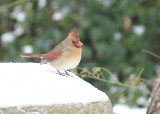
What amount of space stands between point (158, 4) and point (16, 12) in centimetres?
144

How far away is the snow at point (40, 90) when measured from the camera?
4.65 ft

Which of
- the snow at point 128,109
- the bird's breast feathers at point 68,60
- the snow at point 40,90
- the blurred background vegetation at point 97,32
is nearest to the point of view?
the snow at point 40,90

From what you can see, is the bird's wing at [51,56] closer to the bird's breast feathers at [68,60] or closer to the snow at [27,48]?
the bird's breast feathers at [68,60]

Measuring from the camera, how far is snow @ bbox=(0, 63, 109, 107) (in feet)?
4.65

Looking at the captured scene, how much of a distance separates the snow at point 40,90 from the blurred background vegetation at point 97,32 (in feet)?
5.99

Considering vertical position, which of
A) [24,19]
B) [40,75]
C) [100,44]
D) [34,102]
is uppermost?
[24,19]

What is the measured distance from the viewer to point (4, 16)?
393cm

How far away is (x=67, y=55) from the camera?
1949 millimetres

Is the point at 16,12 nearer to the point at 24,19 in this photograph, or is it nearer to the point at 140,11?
the point at 24,19

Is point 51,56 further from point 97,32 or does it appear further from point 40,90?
point 97,32

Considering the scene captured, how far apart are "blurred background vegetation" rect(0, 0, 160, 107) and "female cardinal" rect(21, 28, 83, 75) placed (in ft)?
4.99

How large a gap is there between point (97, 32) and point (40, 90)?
2.14 meters

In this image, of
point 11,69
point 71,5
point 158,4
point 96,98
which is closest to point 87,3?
point 71,5

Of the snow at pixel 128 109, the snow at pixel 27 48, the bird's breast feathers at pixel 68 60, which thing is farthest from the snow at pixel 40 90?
the snow at pixel 27 48
